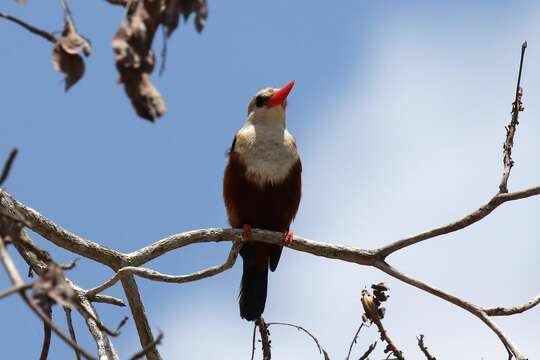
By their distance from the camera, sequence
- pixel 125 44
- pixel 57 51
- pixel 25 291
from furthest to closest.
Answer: pixel 57 51, pixel 125 44, pixel 25 291

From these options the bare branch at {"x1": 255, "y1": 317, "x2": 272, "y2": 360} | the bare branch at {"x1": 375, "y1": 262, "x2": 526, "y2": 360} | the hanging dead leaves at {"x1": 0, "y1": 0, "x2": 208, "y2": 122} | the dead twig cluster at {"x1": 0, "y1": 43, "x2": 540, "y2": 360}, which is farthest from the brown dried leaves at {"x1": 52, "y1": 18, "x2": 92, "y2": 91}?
the bare branch at {"x1": 375, "y1": 262, "x2": 526, "y2": 360}

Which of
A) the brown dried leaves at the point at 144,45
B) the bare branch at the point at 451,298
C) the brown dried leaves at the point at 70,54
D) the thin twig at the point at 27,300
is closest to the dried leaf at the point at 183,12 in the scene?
the brown dried leaves at the point at 144,45

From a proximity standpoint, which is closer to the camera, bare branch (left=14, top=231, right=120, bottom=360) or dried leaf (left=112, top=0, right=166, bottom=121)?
dried leaf (left=112, top=0, right=166, bottom=121)

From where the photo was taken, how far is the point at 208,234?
467 cm

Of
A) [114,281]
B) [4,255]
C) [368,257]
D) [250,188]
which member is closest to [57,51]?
[4,255]

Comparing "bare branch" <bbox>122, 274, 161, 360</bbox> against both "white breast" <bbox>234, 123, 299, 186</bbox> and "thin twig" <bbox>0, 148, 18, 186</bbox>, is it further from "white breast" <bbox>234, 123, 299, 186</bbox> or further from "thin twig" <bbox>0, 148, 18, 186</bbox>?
"thin twig" <bbox>0, 148, 18, 186</bbox>

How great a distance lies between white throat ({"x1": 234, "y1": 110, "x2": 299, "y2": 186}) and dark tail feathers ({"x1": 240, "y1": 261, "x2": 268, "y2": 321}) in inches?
33.9

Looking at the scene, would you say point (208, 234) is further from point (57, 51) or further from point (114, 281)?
point (57, 51)

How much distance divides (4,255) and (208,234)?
9.04ft

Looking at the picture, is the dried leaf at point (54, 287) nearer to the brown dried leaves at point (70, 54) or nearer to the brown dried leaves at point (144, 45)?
the brown dried leaves at point (144, 45)

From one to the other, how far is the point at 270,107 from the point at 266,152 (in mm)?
613

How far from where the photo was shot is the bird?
6.03m

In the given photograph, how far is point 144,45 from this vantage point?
2301 mm

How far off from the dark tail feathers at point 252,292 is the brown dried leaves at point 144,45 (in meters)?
4.24
